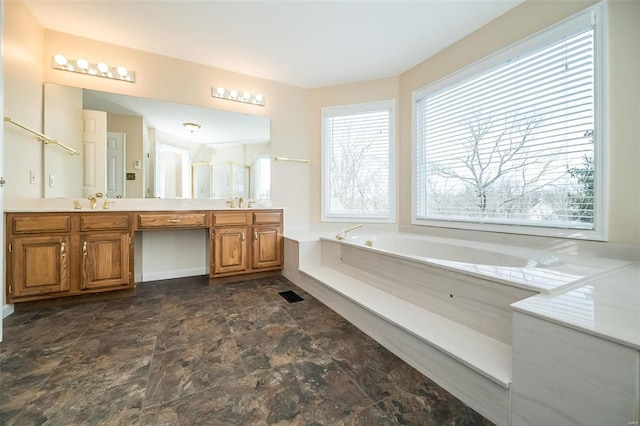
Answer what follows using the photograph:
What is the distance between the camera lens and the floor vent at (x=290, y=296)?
240cm

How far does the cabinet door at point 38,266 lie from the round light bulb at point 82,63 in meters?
1.67

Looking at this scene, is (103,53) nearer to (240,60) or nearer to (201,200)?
(240,60)

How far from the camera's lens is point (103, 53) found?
261 cm

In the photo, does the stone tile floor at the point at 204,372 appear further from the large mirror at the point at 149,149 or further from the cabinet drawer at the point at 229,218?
the large mirror at the point at 149,149

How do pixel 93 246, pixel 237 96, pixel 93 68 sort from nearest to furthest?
pixel 93 246
pixel 93 68
pixel 237 96

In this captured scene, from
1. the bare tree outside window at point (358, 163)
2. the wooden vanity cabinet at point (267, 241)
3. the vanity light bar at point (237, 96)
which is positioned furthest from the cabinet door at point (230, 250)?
the vanity light bar at point (237, 96)

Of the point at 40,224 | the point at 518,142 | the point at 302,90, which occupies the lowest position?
the point at 40,224

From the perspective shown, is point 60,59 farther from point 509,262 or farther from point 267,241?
point 509,262

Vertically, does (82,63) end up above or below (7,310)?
above

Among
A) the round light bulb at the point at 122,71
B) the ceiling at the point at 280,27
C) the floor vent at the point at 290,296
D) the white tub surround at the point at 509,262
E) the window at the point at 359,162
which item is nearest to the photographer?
the white tub surround at the point at 509,262

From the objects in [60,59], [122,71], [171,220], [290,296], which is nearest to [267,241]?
[290,296]

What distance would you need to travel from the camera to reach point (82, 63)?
2.49 metres

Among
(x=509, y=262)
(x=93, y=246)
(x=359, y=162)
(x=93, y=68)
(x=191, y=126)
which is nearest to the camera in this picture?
(x=509, y=262)

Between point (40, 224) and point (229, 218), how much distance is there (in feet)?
4.83
